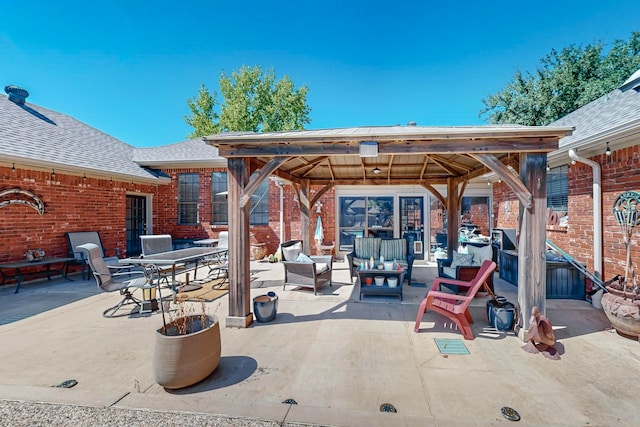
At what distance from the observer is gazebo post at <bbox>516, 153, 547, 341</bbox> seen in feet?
12.5

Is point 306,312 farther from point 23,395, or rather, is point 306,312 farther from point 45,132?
point 45,132

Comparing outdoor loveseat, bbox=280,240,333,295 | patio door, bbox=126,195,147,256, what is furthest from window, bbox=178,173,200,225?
outdoor loveseat, bbox=280,240,333,295

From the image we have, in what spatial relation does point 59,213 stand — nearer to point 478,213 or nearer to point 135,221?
point 135,221

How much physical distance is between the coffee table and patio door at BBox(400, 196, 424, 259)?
15.9ft

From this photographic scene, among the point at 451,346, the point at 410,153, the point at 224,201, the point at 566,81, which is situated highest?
the point at 566,81

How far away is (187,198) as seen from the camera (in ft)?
36.3

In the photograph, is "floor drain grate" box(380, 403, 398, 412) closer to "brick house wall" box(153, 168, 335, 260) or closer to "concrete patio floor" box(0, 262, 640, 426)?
"concrete patio floor" box(0, 262, 640, 426)

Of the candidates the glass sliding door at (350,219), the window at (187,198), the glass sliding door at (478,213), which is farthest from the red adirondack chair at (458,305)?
the window at (187,198)

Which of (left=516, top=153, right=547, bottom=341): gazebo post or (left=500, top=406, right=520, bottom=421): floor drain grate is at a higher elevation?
(left=516, top=153, right=547, bottom=341): gazebo post

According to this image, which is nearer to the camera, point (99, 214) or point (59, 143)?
point (59, 143)

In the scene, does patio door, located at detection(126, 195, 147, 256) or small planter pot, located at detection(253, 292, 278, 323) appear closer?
small planter pot, located at detection(253, 292, 278, 323)

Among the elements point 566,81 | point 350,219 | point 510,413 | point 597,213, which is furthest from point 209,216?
point 566,81

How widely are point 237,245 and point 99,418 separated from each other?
7.85 ft

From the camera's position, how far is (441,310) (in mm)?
4105
